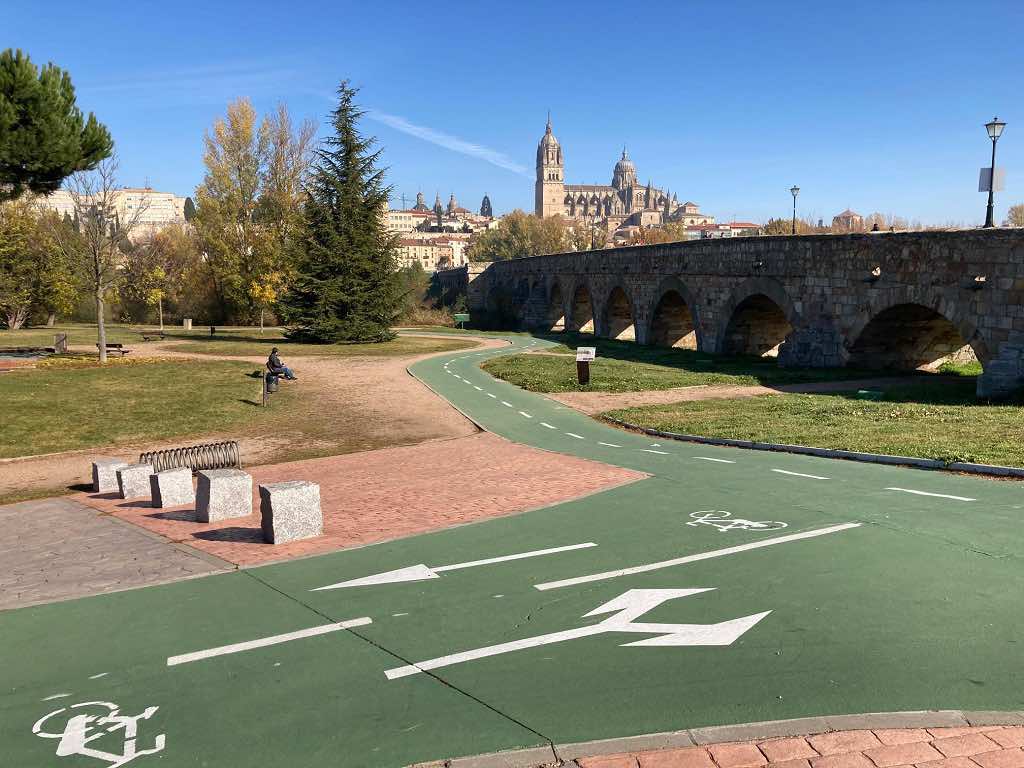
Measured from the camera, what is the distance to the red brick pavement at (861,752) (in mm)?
4379

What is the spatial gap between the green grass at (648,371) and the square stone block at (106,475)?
47.2ft

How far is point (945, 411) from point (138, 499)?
16131 mm

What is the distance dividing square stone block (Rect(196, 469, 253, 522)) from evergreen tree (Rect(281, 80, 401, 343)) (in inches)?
1218

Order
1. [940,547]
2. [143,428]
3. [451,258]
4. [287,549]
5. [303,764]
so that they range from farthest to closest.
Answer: [451,258] < [143,428] < [287,549] < [940,547] < [303,764]

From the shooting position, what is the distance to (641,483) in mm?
12117

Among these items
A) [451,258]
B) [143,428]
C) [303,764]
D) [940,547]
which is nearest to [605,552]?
[940,547]

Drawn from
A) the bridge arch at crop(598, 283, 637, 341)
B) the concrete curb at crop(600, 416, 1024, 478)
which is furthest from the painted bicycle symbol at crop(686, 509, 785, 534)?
the bridge arch at crop(598, 283, 637, 341)

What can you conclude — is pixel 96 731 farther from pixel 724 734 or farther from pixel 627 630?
pixel 724 734

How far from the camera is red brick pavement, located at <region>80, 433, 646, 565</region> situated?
984 cm

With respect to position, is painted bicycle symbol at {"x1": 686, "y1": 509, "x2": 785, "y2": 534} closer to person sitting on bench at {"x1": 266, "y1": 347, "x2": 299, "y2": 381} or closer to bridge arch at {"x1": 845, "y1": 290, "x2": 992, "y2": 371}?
bridge arch at {"x1": 845, "y1": 290, "x2": 992, "y2": 371}

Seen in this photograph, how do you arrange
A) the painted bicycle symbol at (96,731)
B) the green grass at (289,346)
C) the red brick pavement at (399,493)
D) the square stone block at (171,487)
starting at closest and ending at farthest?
the painted bicycle symbol at (96,731)
the red brick pavement at (399,493)
the square stone block at (171,487)
the green grass at (289,346)

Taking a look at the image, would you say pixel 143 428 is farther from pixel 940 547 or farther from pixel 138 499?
pixel 940 547

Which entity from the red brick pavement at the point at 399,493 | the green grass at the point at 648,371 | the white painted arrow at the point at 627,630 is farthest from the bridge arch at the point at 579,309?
the white painted arrow at the point at 627,630

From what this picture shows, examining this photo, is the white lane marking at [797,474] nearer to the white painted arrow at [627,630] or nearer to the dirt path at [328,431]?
the white painted arrow at [627,630]
